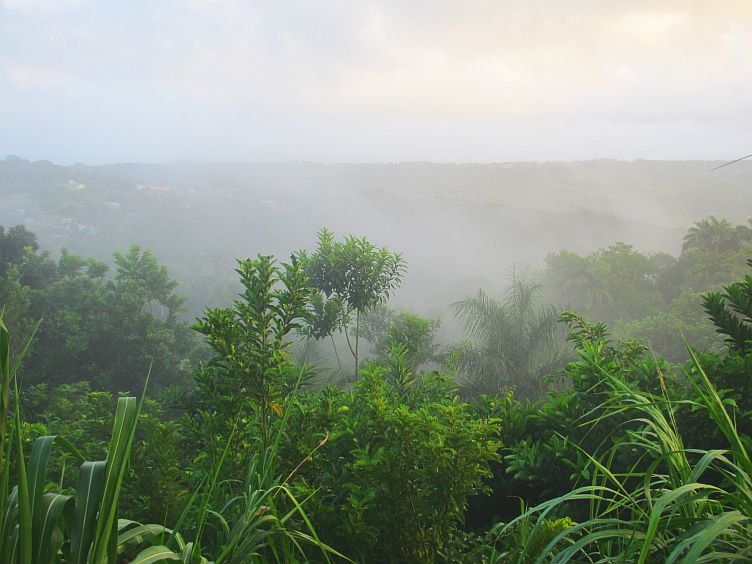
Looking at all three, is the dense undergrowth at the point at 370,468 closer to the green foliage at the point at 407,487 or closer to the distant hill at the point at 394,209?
the green foliage at the point at 407,487

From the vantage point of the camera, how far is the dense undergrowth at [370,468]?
96 cm

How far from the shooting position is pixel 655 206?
188 ft

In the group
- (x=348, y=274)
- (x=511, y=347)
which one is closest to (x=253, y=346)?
(x=348, y=274)

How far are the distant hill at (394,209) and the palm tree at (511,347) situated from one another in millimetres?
24566

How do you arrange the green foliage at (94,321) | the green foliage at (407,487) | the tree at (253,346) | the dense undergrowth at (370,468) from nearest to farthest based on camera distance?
the dense undergrowth at (370,468) < the green foliage at (407,487) < the tree at (253,346) < the green foliage at (94,321)

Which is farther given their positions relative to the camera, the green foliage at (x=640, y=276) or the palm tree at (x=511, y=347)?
the green foliage at (x=640, y=276)

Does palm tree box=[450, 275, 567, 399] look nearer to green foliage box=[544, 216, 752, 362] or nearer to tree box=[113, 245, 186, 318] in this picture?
green foliage box=[544, 216, 752, 362]

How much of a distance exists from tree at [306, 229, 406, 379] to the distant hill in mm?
26534

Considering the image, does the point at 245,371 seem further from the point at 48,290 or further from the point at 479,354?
the point at 48,290

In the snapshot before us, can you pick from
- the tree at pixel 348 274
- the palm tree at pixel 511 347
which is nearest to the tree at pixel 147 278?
the palm tree at pixel 511 347

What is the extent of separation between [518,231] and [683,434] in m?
52.3

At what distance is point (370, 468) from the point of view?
1.78 metres

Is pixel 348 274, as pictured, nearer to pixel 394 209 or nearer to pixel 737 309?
pixel 737 309

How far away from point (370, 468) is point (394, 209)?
67513 mm
